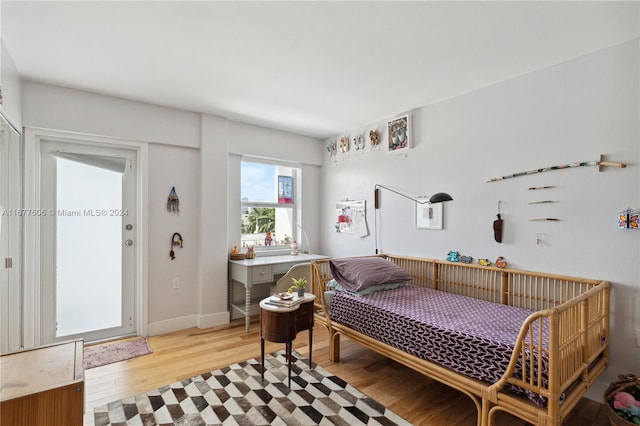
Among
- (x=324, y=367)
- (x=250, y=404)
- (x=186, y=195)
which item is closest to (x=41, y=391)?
(x=250, y=404)

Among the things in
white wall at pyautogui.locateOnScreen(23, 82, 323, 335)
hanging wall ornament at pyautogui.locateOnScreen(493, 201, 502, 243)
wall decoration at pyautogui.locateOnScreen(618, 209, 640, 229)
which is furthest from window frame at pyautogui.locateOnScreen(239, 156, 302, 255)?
wall decoration at pyautogui.locateOnScreen(618, 209, 640, 229)

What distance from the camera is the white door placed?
9.53ft

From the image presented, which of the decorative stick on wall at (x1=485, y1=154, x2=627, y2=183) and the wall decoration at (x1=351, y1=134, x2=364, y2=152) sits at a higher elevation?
the wall decoration at (x1=351, y1=134, x2=364, y2=152)

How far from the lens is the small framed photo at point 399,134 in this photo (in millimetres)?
3388

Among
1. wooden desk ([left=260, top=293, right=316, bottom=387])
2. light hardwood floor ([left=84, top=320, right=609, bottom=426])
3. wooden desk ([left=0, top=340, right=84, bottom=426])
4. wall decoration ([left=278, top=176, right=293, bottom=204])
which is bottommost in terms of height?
light hardwood floor ([left=84, top=320, right=609, bottom=426])

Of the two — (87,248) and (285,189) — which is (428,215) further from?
(87,248)

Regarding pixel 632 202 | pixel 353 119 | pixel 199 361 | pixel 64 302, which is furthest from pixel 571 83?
pixel 64 302

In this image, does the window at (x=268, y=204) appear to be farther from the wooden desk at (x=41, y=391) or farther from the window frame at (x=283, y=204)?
the wooden desk at (x=41, y=391)

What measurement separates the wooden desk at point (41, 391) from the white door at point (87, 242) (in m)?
1.76

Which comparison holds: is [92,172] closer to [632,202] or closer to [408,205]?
[408,205]

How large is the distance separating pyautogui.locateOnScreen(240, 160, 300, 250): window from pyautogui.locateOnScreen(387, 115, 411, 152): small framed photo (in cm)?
151

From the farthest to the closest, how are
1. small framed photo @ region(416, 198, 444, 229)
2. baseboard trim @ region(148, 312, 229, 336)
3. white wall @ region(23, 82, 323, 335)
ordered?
baseboard trim @ region(148, 312, 229, 336)
white wall @ region(23, 82, 323, 335)
small framed photo @ region(416, 198, 444, 229)

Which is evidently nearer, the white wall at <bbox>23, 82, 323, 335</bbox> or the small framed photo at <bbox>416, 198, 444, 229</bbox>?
the small framed photo at <bbox>416, 198, 444, 229</bbox>

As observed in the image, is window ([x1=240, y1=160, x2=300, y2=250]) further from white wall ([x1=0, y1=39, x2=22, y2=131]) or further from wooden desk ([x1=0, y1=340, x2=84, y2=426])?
wooden desk ([x1=0, y1=340, x2=84, y2=426])
